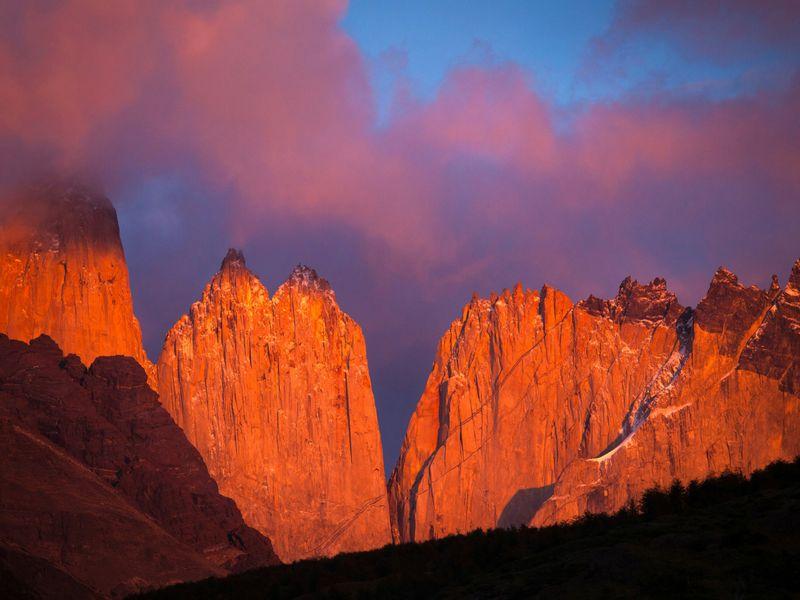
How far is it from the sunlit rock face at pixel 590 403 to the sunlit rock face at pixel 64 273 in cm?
3871

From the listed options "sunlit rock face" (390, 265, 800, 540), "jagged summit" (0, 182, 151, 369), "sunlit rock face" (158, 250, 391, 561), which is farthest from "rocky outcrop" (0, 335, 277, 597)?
"sunlit rock face" (390, 265, 800, 540)

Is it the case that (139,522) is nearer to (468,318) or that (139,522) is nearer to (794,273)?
(468,318)

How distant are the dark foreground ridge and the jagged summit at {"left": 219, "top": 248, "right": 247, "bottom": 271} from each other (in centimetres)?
9230

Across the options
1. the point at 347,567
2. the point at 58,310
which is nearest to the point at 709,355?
the point at 58,310

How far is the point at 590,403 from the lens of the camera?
133500mm

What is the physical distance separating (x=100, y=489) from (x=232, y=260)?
39759 mm

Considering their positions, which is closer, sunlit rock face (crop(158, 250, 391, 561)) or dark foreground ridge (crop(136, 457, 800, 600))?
dark foreground ridge (crop(136, 457, 800, 600))

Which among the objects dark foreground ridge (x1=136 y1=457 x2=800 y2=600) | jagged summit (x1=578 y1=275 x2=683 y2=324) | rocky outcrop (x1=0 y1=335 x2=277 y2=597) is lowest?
dark foreground ridge (x1=136 y1=457 x2=800 y2=600)

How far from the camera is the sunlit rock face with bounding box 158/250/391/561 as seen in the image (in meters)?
125

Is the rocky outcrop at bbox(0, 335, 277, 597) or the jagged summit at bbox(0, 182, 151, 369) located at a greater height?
the jagged summit at bbox(0, 182, 151, 369)

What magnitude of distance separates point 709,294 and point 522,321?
23.0m

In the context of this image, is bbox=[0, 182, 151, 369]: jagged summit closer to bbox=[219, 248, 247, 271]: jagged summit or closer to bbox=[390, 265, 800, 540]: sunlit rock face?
bbox=[219, 248, 247, 271]: jagged summit

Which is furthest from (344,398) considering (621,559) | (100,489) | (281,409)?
(621,559)

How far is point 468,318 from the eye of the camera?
14312 cm
